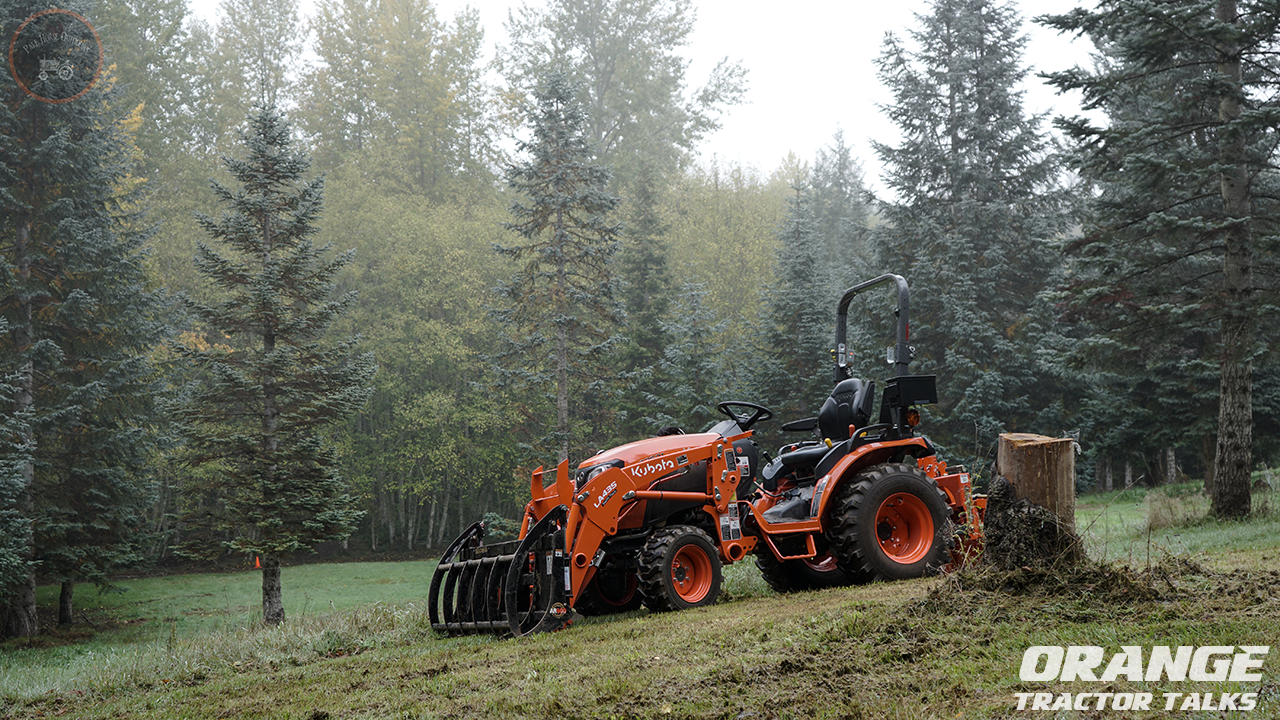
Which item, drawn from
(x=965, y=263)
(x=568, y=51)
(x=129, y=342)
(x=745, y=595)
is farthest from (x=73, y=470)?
(x=568, y=51)

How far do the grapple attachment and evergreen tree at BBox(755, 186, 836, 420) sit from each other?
19891mm

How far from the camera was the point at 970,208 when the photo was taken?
27.1 m

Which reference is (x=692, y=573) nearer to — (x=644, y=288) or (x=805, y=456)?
(x=805, y=456)

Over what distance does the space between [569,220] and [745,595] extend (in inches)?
786

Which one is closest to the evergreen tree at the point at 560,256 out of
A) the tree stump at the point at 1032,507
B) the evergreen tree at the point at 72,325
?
the evergreen tree at the point at 72,325

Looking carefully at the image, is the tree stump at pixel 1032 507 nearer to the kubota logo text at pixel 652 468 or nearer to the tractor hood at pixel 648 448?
the tractor hood at pixel 648 448

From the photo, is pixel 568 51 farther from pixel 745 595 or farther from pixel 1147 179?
pixel 745 595

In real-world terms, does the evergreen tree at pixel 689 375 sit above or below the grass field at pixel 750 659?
above

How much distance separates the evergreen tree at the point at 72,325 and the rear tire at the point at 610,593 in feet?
44.7

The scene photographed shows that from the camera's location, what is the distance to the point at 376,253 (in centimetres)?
3584

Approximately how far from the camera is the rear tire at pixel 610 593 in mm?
7762

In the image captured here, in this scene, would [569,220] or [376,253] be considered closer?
[569,220]
